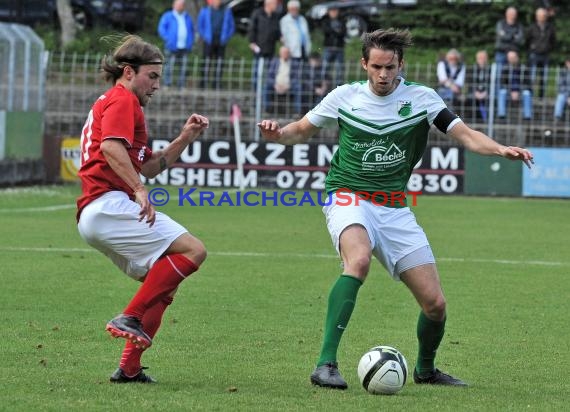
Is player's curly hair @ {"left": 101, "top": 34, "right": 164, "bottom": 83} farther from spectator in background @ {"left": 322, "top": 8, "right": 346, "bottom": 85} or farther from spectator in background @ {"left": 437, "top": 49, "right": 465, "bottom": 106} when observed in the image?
spectator in background @ {"left": 322, "top": 8, "right": 346, "bottom": 85}

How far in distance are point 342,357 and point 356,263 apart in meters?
1.21

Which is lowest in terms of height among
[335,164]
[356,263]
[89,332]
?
[89,332]

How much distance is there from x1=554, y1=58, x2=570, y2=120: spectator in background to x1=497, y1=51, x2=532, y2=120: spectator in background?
1.60 ft

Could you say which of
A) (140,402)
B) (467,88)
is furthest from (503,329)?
(467,88)

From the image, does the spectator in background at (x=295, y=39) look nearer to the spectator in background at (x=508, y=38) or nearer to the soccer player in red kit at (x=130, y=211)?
the spectator in background at (x=508, y=38)

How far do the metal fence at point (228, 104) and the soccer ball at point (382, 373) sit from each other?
653 inches

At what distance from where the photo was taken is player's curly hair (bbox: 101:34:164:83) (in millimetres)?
6895

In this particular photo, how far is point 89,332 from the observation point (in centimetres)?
870

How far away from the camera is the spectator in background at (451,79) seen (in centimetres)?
2300

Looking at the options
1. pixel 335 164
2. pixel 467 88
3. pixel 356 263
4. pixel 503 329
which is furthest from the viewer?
pixel 467 88

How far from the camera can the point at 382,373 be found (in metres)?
6.68

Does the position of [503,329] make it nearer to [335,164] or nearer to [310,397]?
[335,164]

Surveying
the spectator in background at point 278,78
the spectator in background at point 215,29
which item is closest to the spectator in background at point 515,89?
the spectator in background at point 278,78

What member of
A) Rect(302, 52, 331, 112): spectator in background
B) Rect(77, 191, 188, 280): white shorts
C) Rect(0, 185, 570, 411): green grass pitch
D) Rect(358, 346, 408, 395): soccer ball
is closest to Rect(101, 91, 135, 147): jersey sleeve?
Rect(77, 191, 188, 280): white shorts
